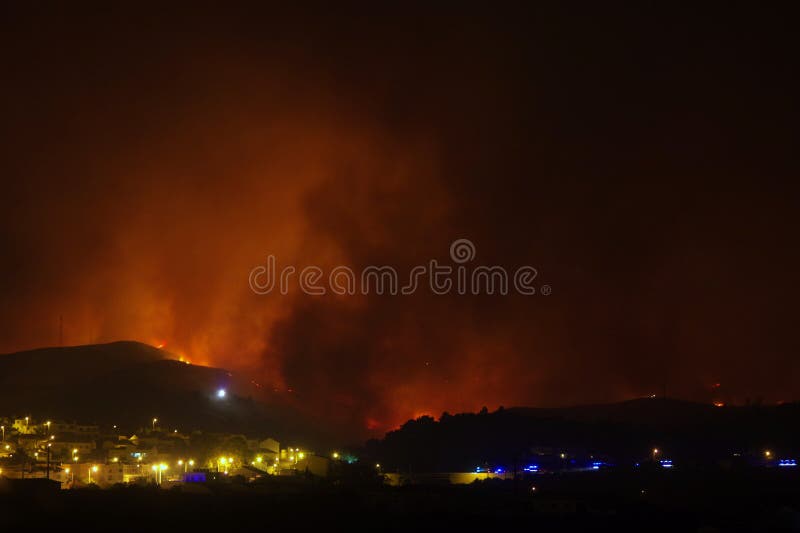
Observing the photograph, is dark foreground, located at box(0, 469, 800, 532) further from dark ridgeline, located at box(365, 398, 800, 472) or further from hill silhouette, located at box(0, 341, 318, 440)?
hill silhouette, located at box(0, 341, 318, 440)

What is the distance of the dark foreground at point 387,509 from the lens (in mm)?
33469

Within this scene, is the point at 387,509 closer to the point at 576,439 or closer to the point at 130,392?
the point at 576,439

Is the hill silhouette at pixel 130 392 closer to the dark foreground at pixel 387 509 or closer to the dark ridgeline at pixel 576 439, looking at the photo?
the dark ridgeline at pixel 576 439

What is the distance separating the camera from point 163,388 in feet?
284

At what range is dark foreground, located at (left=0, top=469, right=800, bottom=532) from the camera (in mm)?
33469

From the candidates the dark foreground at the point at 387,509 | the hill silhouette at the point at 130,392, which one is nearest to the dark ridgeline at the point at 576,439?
the hill silhouette at the point at 130,392

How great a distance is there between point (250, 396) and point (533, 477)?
131 ft

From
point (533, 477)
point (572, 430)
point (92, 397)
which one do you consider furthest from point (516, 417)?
point (92, 397)

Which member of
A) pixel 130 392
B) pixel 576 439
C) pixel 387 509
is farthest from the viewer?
pixel 130 392

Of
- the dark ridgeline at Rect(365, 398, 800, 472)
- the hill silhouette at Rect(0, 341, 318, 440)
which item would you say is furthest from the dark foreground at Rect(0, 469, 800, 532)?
the hill silhouette at Rect(0, 341, 318, 440)

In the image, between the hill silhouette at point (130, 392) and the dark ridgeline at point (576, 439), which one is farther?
the hill silhouette at point (130, 392)

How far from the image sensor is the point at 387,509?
1492 inches

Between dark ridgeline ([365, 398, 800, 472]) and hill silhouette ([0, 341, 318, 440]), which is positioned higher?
hill silhouette ([0, 341, 318, 440])

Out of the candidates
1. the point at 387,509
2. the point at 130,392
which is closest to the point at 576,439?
the point at 130,392
